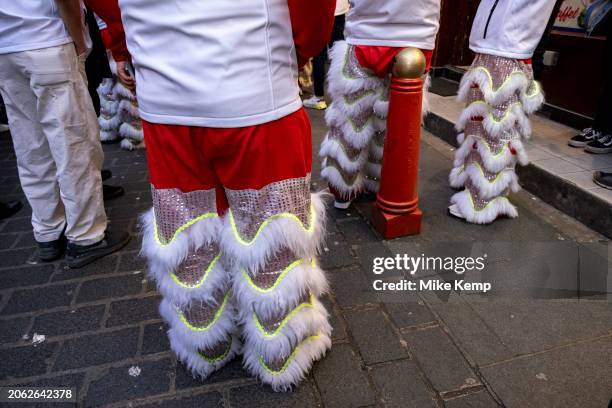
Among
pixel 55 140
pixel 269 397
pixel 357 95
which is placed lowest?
pixel 269 397

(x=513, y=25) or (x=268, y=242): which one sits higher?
(x=513, y=25)

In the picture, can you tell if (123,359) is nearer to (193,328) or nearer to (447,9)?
(193,328)

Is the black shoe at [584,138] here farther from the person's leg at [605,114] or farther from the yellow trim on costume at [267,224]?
the yellow trim on costume at [267,224]

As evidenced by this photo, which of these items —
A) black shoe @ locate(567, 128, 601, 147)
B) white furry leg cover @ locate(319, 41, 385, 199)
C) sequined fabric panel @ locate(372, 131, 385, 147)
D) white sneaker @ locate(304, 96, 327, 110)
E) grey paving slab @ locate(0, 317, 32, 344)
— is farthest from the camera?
white sneaker @ locate(304, 96, 327, 110)

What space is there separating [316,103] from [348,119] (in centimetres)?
325

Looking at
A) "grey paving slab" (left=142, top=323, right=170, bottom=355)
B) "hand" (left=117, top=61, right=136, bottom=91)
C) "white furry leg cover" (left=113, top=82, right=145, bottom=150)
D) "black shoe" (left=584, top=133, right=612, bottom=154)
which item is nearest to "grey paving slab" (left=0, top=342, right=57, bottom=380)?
"grey paving slab" (left=142, top=323, right=170, bottom=355)

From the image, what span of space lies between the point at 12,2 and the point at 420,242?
2.79 m

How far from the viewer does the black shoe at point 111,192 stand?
3.63m

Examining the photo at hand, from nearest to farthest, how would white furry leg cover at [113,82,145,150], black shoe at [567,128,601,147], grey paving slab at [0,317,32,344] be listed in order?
grey paving slab at [0,317,32,344] → black shoe at [567,128,601,147] → white furry leg cover at [113,82,145,150]

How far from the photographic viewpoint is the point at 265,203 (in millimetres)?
1520

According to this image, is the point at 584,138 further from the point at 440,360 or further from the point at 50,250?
the point at 50,250

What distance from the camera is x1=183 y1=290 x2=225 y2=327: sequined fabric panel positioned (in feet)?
5.57

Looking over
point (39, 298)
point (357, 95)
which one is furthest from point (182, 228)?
point (357, 95)

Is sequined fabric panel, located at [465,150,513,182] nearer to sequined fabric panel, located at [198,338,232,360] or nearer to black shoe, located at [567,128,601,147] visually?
black shoe, located at [567,128,601,147]
